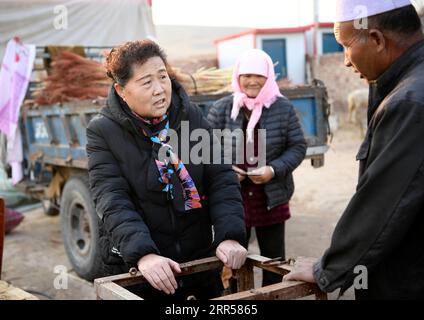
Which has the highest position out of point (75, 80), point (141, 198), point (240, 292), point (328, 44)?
point (328, 44)

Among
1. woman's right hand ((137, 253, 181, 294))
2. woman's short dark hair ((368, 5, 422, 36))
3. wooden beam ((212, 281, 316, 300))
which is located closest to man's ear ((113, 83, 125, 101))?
woman's right hand ((137, 253, 181, 294))

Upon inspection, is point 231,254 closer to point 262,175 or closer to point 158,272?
point 158,272

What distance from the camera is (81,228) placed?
5.10 meters

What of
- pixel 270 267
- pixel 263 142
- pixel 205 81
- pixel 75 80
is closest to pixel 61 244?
pixel 75 80

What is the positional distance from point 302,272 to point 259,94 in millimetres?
1872

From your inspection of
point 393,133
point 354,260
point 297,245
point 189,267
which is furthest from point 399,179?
point 297,245

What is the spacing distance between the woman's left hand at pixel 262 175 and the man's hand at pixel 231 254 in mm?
1215

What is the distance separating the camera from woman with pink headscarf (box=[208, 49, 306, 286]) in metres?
3.35

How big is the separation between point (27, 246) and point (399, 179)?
227 inches

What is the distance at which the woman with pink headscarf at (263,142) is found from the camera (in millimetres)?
3346

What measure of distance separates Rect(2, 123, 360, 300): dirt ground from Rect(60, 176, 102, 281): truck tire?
0.16m

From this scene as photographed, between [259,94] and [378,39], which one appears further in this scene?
[259,94]

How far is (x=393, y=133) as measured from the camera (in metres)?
1.35
